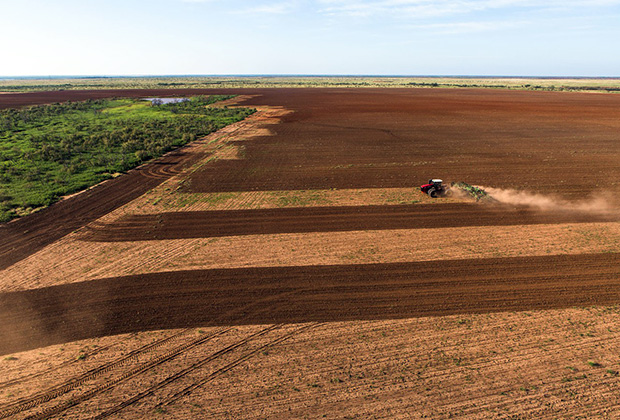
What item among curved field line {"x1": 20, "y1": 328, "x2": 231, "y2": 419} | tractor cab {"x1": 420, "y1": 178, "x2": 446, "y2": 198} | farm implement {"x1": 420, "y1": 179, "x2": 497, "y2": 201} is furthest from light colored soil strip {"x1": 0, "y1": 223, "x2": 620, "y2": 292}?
tractor cab {"x1": 420, "y1": 178, "x2": 446, "y2": 198}

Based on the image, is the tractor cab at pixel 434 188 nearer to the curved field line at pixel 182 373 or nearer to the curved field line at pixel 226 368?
the curved field line at pixel 226 368

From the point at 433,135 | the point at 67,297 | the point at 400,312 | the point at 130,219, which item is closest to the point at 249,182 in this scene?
the point at 130,219

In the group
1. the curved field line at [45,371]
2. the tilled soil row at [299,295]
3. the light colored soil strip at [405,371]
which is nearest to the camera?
the light colored soil strip at [405,371]

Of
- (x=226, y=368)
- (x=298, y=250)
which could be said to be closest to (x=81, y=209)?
(x=298, y=250)

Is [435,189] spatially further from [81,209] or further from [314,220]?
[81,209]

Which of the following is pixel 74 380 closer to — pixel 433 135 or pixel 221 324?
pixel 221 324

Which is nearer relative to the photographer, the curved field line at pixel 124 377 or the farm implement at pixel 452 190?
the curved field line at pixel 124 377

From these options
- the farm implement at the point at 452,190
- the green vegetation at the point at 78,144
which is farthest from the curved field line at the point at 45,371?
the farm implement at the point at 452,190
